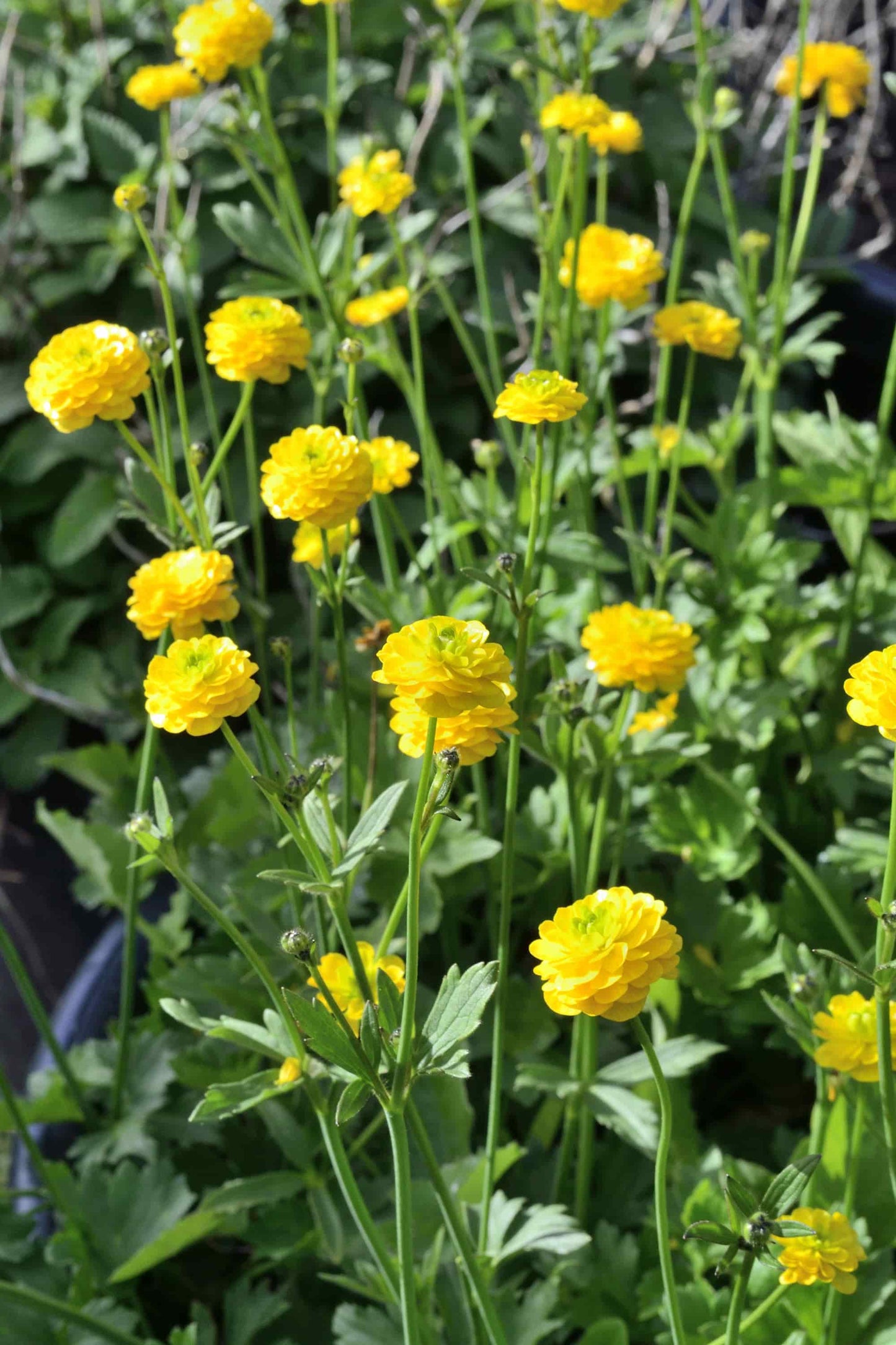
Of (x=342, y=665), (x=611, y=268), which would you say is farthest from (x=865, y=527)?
(x=342, y=665)

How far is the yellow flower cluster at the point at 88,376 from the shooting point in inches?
24.5

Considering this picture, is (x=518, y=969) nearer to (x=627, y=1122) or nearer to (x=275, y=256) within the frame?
(x=627, y=1122)

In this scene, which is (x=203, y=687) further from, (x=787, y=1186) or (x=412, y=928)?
(x=787, y=1186)

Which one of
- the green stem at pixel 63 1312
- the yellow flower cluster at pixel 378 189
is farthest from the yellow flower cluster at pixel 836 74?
the green stem at pixel 63 1312

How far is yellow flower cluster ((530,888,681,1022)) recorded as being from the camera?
1.50 ft

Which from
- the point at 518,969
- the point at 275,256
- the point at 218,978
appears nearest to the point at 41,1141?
the point at 218,978

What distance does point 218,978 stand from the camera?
0.89m

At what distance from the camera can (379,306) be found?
919 mm

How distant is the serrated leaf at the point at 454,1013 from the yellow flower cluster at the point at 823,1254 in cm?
16

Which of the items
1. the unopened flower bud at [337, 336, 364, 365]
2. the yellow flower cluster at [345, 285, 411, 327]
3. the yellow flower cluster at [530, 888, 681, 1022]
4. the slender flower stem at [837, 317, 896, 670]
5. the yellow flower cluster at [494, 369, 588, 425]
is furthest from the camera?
the slender flower stem at [837, 317, 896, 670]

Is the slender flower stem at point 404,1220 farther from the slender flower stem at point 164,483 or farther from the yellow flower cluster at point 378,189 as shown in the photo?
the yellow flower cluster at point 378,189

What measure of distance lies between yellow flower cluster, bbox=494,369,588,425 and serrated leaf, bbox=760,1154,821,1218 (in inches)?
12.9

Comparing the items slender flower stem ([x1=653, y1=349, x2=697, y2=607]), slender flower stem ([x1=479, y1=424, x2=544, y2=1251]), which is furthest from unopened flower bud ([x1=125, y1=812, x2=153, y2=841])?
slender flower stem ([x1=653, y1=349, x2=697, y2=607])

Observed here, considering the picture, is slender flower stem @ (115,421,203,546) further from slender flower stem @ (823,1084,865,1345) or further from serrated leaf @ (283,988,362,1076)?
slender flower stem @ (823,1084,865,1345)
